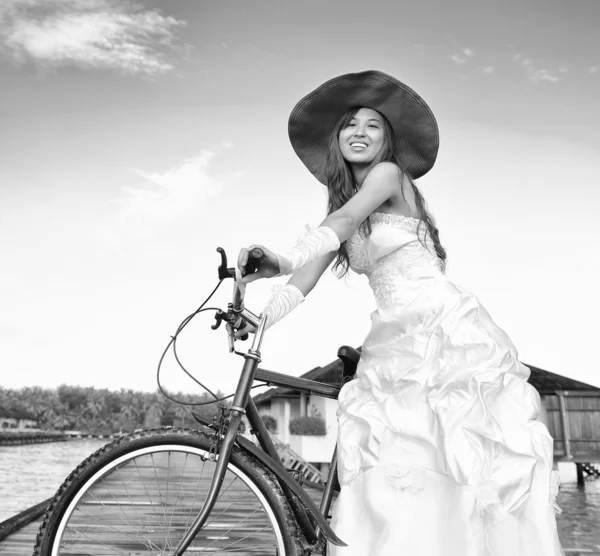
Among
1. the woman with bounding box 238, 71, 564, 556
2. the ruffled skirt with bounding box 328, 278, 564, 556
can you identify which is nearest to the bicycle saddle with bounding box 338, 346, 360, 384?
the woman with bounding box 238, 71, 564, 556

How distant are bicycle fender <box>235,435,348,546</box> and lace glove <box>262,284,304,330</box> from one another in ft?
1.11

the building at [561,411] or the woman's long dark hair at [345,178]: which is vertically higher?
the woman's long dark hair at [345,178]

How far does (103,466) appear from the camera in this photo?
161 centimetres

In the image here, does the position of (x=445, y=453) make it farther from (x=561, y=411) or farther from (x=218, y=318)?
(x=561, y=411)

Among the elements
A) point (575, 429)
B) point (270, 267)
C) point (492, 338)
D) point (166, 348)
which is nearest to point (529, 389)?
point (492, 338)

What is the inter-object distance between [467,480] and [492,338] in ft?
1.61

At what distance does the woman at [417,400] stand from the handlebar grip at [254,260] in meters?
0.03

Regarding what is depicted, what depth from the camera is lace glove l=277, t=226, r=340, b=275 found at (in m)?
1.50

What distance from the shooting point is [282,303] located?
6.20ft

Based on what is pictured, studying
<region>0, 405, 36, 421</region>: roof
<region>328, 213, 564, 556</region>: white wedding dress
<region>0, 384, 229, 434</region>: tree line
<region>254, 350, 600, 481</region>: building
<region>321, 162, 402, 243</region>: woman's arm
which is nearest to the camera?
<region>328, 213, 564, 556</region>: white wedding dress

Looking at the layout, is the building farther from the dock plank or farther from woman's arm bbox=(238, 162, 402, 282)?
woman's arm bbox=(238, 162, 402, 282)

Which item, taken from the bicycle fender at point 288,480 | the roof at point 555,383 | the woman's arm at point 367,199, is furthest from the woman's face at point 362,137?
the roof at point 555,383

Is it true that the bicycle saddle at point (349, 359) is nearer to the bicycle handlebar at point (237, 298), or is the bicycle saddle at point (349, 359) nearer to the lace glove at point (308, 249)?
the bicycle handlebar at point (237, 298)

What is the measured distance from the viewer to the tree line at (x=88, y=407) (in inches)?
3834
